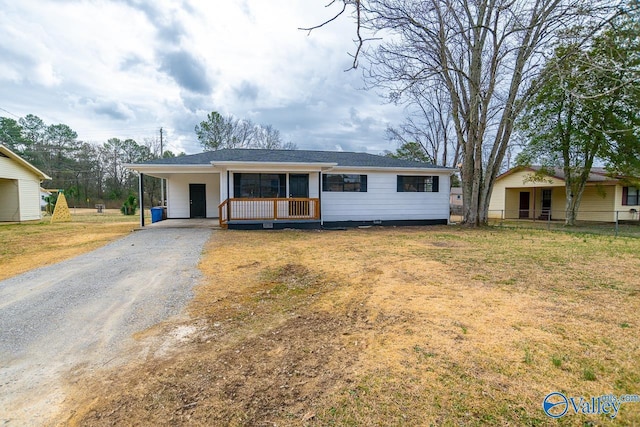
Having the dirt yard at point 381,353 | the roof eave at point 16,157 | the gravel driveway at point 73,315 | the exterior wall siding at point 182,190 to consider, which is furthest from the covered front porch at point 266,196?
the roof eave at point 16,157

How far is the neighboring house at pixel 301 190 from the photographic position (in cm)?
1246

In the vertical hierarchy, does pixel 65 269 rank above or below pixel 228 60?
below

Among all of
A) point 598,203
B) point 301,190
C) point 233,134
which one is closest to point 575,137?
point 598,203

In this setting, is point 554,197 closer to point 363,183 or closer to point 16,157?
point 363,183

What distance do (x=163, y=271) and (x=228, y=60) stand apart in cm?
925

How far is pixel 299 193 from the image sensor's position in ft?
43.8

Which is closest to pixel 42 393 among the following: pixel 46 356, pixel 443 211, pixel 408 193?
pixel 46 356

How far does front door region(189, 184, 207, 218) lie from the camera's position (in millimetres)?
15797

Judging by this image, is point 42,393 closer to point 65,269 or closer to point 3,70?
point 65,269

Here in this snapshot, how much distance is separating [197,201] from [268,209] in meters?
5.11

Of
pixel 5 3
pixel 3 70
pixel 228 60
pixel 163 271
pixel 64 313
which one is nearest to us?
pixel 64 313

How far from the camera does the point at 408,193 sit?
14805mm

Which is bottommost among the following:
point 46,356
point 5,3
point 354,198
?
point 46,356

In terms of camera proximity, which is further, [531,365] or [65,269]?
[65,269]
